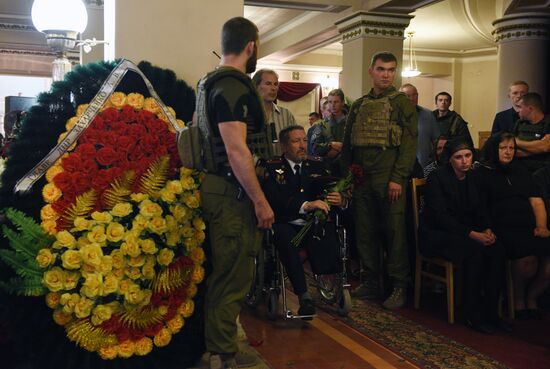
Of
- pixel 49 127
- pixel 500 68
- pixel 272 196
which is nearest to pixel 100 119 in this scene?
pixel 49 127

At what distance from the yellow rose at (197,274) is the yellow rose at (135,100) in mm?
752

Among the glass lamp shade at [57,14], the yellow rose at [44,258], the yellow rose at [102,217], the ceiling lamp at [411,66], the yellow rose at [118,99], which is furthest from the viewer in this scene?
the ceiling lamp at [411,66]

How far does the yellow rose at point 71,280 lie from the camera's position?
2.28 m

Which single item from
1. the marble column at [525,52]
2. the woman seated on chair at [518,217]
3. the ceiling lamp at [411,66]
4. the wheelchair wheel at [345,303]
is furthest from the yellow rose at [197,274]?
the ceiling lamp at [411,66]

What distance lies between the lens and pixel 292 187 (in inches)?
147

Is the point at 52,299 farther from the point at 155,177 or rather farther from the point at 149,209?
the point at 155,177

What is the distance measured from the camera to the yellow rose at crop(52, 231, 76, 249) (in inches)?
90.1

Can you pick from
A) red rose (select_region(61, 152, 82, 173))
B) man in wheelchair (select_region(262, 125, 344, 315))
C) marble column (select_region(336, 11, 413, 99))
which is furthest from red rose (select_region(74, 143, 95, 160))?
marble column (select_region(336, 11, 413, 99))

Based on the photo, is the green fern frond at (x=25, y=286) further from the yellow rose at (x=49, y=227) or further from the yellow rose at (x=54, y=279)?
the yellow rose at (x=49, y=227)

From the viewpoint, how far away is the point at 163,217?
2.47m

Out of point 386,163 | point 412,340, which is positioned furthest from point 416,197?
point 412,340

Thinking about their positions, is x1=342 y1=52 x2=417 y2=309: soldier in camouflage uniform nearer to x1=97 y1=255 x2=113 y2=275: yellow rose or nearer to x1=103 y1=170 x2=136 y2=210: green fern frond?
x1=103 y1=170 x2=136 y2=210: green fern frond

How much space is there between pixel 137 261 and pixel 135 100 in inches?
28.1

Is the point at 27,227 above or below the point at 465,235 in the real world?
above
